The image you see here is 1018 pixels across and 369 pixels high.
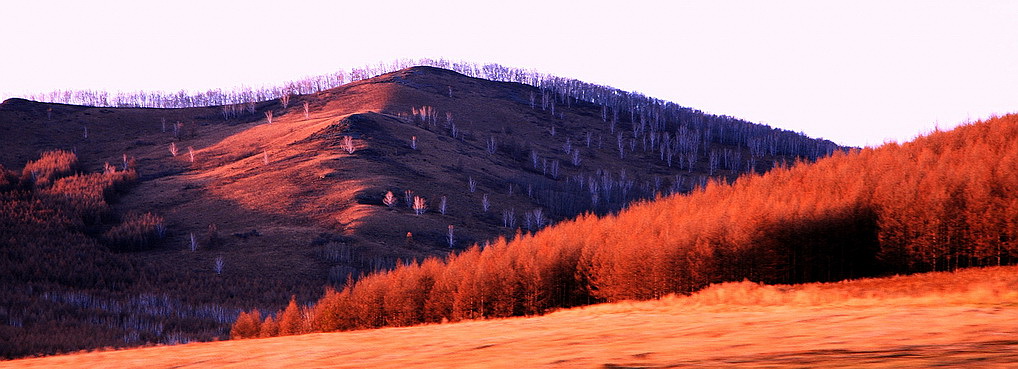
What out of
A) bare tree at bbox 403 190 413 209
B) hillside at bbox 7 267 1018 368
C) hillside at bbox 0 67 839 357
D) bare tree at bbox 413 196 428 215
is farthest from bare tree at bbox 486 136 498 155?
hillside at bbox 7 267 1018 368

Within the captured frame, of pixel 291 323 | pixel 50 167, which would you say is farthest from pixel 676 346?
pixel 50 167

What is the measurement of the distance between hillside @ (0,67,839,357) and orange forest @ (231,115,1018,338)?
23.8m

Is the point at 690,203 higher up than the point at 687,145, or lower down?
lower down

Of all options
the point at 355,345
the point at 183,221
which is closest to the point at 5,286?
the point at 183,221

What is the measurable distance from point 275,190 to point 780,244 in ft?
324

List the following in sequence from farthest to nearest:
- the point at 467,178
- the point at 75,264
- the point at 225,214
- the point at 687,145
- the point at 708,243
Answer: the point at 687,145
the point at 467,178
the point at 225,214
the point at 75,264
the point at 708,243

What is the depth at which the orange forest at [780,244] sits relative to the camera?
3066cm

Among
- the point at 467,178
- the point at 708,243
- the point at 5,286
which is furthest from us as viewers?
the point at 467,178

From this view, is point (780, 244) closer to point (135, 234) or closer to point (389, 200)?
point (389, 200)

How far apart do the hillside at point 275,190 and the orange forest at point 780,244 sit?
938 inches

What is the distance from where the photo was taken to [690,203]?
52.2 m

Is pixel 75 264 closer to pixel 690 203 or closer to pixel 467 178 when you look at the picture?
pixel 467 178

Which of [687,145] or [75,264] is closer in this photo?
[75,264]

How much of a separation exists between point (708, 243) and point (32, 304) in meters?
74.4
